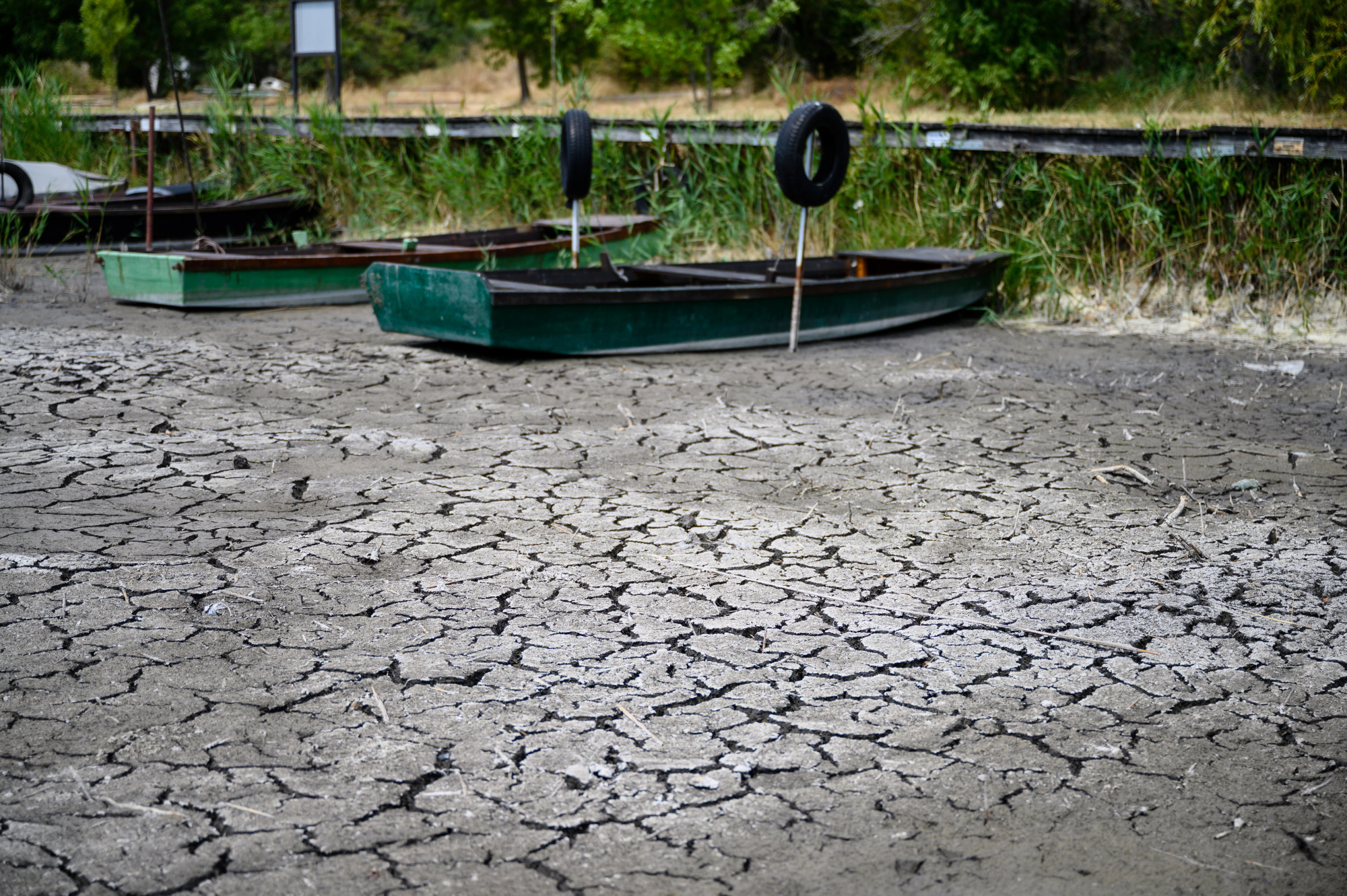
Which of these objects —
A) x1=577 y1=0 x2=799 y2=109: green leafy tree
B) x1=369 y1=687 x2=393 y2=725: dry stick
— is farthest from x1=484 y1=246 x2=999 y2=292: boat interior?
x1=577 y1=0 x2=799 y2=109: green leafy tree

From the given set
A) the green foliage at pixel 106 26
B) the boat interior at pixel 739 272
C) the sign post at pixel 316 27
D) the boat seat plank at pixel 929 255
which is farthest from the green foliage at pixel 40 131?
the boat seat plank at pixel 929 255

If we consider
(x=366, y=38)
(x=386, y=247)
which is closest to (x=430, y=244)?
(x=386, y=247)

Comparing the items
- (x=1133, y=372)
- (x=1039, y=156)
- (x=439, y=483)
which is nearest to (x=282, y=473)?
(x=439, y=483)

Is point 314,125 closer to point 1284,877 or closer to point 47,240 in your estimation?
point 47,240

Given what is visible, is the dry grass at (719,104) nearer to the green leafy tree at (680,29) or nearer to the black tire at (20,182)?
the green leafy tree at (680,29)

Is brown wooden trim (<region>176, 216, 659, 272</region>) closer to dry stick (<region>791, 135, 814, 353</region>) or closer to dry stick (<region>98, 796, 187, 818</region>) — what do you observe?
dry stick (<region>791, 135, 814, 353</region>)

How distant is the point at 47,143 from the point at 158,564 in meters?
13.0

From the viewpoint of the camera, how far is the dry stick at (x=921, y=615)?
3.36m

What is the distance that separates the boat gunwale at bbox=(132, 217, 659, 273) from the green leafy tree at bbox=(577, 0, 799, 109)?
304 inches

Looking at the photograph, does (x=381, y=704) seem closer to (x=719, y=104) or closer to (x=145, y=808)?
(x=145, y=808)

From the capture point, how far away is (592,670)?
3.14 m

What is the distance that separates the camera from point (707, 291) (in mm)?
7484

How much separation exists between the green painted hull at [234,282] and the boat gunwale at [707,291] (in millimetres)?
1699

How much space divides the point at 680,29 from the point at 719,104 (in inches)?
117
